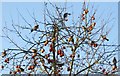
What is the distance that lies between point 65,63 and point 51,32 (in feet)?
1.96

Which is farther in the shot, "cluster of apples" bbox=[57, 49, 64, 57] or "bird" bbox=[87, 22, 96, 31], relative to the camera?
"bird" bbox=[87, 22, 96, 31]

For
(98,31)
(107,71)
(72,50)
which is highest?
(98,31)

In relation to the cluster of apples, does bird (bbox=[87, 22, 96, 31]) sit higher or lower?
higher

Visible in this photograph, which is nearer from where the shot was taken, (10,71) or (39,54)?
(39,54)

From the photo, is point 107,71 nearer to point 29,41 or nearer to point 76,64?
point 76,64

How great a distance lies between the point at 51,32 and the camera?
16.9 ft

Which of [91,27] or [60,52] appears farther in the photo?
[91,27]

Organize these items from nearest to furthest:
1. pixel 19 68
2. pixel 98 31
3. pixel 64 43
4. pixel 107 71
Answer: pixel 19 68 < pixel 64 43 < pixel 107 71 < pixel 98 31

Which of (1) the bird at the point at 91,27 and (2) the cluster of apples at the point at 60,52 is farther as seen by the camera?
(1) the bird at the point at 91,27

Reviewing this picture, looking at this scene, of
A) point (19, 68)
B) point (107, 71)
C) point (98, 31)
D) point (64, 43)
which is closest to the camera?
point (19, 68)

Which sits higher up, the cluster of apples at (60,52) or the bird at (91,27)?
the bird at (91,27)

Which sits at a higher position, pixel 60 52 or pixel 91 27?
pixel 91 27

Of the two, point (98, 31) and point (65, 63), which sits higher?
point (98, 31)

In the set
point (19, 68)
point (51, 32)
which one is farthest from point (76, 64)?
point (19, 68)
